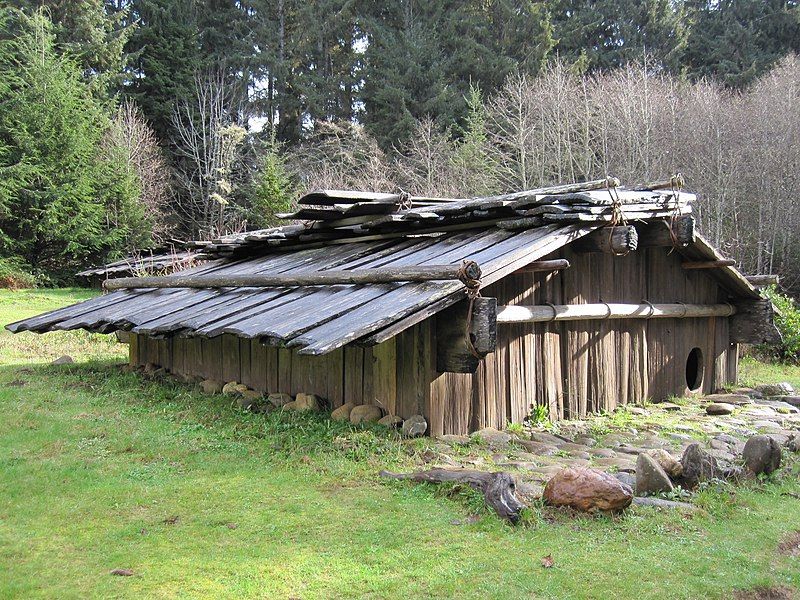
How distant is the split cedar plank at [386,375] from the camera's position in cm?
746

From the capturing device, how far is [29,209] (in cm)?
2633

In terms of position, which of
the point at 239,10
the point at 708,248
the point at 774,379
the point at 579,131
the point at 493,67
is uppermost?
the point at 239,10

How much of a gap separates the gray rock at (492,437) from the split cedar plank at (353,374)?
55.4 inches

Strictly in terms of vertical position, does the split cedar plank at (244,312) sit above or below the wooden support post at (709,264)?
below

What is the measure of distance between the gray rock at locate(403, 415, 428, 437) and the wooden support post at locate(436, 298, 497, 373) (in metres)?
0.57

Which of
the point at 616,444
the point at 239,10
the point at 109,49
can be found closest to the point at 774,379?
the point at 616,444

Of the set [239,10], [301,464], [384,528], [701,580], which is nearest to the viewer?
[701,580]

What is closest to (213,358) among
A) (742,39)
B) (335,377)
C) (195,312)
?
(195,312)

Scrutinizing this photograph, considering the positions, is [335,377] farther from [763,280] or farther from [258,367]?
[763,280]

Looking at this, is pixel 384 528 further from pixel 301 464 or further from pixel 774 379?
pixel 774 379

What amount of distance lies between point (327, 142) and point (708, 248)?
22174 mm

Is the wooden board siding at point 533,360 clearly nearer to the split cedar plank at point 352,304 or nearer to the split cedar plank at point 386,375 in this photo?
the split cedar plank at point 386,375

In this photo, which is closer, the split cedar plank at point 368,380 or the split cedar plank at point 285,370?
the split cedar plank at point 368,380

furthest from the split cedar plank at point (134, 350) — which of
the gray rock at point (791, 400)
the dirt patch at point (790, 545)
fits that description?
the gray rock at point (791, 400)
